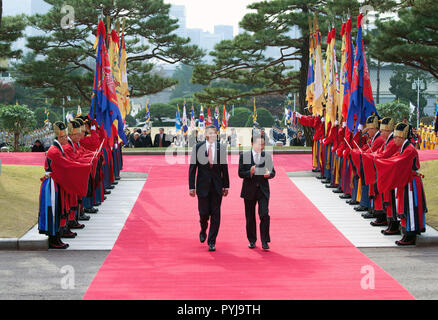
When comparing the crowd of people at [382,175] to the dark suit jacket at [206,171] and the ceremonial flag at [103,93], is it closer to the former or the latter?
the dark suit jacket at [206,171]

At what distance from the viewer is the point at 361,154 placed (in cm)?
1093

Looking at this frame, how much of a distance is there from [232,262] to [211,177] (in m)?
1.31

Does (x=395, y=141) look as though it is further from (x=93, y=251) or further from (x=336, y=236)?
(x=93, y=251)

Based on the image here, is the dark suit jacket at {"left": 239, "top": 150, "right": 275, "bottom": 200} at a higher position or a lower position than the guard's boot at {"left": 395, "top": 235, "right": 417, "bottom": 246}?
higher

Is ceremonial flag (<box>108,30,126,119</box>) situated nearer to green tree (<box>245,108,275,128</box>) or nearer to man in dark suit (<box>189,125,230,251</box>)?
man in dark suit (<box>189,125,230,251</box>)

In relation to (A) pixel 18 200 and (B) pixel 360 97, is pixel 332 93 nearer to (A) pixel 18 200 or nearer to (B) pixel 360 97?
(B) pixel 360 97

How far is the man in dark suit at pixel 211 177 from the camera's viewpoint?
28.7 ft

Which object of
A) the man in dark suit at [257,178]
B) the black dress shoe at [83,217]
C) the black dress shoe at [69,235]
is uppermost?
the man in dark suit at [257,178]

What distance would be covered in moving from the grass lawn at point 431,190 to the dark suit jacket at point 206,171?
3.65 metres

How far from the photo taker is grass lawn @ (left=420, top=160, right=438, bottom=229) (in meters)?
10.5

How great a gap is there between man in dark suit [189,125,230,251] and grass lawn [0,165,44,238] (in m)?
2.83

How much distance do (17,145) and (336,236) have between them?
2253 centimetres

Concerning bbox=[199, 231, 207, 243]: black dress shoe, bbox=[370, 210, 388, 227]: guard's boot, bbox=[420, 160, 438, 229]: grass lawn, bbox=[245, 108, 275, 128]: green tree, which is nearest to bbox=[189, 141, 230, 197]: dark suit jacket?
bbox=[199, 231, 207, 243]: black dress shoe

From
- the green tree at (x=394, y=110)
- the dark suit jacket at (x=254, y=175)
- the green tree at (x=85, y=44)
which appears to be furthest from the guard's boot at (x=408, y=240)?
the green tree at (x=394, y=110)
